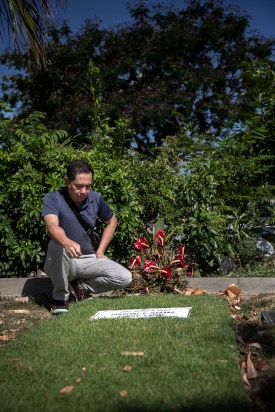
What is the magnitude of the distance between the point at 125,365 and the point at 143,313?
61.7 inches

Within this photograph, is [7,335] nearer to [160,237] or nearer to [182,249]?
[160,237]

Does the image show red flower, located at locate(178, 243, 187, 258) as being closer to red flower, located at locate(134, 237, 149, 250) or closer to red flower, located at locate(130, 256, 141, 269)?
red flower, located at locate(134, 237, 149, 250)

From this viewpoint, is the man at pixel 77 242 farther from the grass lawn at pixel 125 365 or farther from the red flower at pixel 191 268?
the red flower at pixel 191 268

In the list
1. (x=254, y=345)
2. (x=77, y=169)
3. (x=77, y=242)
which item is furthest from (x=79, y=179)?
(x=254, y=345)

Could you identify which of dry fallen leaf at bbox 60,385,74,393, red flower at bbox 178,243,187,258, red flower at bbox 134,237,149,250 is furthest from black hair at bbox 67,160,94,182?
dry fallen leaf at bbox 60,385,74,393

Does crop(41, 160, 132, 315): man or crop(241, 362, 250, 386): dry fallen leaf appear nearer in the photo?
crop(241, 362, 250, 386): dry fallen leaf

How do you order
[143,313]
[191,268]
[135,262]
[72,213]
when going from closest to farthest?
[143,313], [72,213], [135,262], [191,268]

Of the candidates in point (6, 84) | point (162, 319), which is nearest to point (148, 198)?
point (162, 319)

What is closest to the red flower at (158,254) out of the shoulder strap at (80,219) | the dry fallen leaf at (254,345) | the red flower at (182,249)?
the red flower at (182,249)

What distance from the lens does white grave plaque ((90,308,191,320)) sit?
510 centimetres

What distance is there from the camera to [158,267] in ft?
21.8

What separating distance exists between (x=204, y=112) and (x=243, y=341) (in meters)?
18.4

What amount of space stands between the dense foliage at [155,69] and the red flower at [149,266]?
14.6 metres

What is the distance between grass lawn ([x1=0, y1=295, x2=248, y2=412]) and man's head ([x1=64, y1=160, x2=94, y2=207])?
1.38 m
